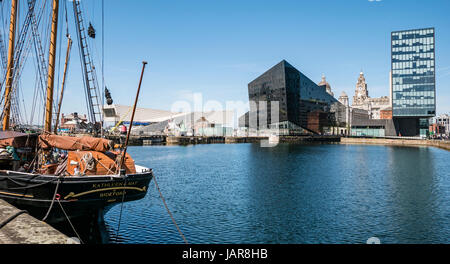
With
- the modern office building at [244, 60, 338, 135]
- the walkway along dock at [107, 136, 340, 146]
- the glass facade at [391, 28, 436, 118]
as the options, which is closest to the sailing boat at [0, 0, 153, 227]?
the walkway along dock at [107, 136, 340, 146]

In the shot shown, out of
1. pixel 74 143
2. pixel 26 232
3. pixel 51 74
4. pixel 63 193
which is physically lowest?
pixel 26 232

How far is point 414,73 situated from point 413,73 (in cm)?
42

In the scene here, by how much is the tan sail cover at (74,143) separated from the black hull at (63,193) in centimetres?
253

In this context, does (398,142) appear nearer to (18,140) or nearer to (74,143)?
(74,143)

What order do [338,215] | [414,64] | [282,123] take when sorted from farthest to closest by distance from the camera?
1. [282,123]
2. [414,64]
3. [338,215]

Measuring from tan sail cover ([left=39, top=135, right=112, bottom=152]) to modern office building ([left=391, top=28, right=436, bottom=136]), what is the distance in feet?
506

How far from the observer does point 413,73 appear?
15125cm

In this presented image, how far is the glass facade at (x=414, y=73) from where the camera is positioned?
14925 centimetres

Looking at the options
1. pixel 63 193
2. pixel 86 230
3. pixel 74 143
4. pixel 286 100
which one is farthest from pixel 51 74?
pixel 286 100
